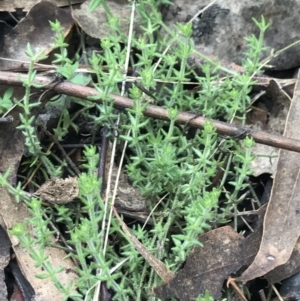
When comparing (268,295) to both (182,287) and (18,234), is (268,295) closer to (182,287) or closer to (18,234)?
(182,287)

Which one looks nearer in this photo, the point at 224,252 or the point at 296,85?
the point at 224,252

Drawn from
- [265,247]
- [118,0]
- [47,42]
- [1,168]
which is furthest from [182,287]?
[118,0]

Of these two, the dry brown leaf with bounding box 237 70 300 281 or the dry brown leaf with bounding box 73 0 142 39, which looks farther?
the dry brown leaf with bounding box 73 0 142 39

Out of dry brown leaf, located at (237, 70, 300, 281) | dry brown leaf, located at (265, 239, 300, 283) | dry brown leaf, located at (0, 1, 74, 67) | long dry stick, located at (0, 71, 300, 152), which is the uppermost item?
dry brown leaf, located at (0, 1, 74, 67)

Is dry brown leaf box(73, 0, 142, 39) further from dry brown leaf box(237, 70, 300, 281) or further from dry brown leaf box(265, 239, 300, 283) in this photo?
dry brown leaf box(265, 239, 300, 283)

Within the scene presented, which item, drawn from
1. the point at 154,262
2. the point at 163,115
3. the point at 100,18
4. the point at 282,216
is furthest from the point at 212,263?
the point at 100,18

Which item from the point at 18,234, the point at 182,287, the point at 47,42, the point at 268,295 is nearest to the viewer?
the point at 18,234

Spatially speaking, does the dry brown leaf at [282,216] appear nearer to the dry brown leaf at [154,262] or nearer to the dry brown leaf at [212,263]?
the dry brown leaf at [212,263]

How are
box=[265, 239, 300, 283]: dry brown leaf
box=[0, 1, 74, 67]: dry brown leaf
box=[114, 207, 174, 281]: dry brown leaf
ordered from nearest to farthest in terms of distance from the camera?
box=[114, 207, 174, 281]: dry brown leaf < box=[265, 239, 300, 283]: dry brown leaf < box=[0, 1, 74, 67]: dry brown leaf

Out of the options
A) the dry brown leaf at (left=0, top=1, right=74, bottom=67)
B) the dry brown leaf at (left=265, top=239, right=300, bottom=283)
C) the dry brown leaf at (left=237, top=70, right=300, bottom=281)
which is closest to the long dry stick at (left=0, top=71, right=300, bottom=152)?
the dry brown leaf at (left=237, top=70, right=300, bottom=281)
